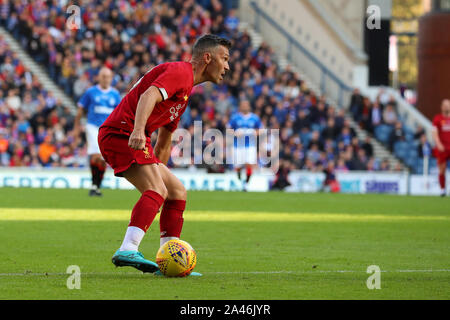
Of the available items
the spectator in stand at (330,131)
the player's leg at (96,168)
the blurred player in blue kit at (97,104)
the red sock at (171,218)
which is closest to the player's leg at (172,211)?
Result: the red sock at (171,218)

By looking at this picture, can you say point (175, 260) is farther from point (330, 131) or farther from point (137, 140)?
point (330, 131)

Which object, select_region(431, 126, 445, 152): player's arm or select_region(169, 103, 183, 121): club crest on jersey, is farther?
select_region(431, 126, 445, 152): player's arm

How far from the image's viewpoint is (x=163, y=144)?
8.88 m

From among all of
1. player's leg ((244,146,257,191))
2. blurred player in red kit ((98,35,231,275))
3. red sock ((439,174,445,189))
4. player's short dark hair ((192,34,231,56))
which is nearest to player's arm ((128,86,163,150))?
blurred player in red kit ((98,35,231,275))

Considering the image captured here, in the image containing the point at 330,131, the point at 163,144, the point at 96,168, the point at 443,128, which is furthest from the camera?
the point at 330,131

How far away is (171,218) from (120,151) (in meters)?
0.79

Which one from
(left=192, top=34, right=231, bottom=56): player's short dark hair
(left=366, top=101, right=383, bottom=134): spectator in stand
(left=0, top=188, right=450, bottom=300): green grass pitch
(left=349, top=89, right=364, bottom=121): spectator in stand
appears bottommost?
(left=0, top=188, right=450, bottom=300): green grass pitch

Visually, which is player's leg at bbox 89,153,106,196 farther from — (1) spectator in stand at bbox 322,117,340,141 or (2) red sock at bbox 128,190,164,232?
(1) spectator in stand at bbox 322,117,340,141

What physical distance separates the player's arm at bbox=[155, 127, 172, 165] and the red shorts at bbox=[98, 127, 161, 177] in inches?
20.0

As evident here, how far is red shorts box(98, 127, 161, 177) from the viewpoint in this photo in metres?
8.09

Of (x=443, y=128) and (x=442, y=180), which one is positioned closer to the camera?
(x=443, y=128)

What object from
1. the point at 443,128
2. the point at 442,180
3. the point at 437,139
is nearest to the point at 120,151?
the point at 437,139

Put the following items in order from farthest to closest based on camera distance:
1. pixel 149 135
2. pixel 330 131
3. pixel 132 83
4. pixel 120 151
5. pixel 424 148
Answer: pixel 330 131, pixel 424 148, pixel 132 83, pixel 149 135, pixel 120 151
